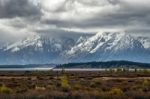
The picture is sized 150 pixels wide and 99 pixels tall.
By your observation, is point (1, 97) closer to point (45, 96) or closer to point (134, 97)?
point (45, 96)

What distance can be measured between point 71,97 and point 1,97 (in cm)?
691

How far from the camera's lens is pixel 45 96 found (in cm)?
4025

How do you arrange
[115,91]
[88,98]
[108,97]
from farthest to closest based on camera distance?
1. [115,91]
2. [108,97]
3. [88,98]

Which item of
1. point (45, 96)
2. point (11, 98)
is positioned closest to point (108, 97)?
point (45, 96)

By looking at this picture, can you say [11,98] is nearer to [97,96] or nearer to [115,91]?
[97,96]

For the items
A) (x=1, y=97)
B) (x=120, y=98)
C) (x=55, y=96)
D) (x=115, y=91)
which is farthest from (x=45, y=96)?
(x=115, y=91)

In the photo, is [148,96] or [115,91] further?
[115,91]

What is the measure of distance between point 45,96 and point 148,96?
10890 mm

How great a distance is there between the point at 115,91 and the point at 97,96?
604 centimetres

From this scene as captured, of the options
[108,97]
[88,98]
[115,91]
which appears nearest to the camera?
[88,98]

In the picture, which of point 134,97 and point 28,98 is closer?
point 28,98

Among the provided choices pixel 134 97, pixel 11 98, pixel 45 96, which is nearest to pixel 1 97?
pixel 11 98

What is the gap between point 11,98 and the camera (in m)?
39.1

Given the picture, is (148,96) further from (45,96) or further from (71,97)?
(45,96)
